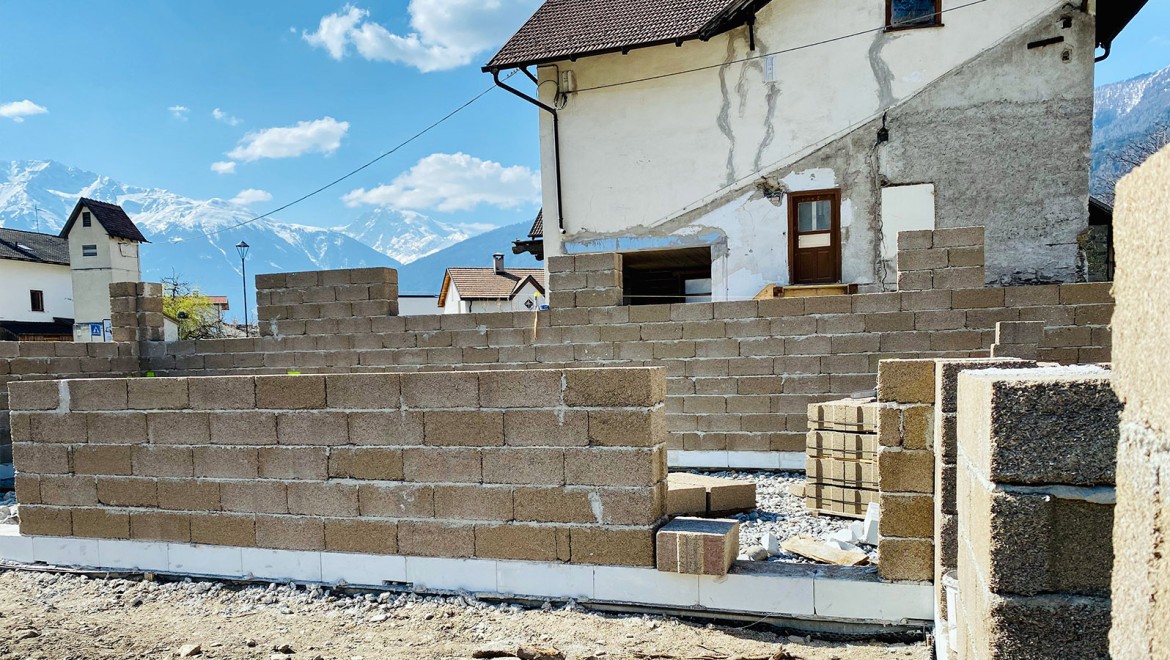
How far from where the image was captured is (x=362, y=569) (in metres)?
4.17

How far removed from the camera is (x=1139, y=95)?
103 meters

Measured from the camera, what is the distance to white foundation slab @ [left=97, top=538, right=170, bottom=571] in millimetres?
4555

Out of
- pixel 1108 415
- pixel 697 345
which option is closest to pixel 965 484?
pixel 1108 415

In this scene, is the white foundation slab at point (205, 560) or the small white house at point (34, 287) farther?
the small white house at point (34, 287)

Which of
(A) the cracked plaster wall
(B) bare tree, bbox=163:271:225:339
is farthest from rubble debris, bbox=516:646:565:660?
(B) bare tree, bbox=163:271:225:339

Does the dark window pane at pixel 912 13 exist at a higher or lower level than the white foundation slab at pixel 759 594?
higher

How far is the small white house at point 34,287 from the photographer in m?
34.2

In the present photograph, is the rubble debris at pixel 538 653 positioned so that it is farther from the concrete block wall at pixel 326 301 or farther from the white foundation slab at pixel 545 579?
the concrete block wall at pixel 326 301

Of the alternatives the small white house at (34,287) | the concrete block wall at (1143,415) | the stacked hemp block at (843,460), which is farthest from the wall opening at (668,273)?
the small white house at (34,287)

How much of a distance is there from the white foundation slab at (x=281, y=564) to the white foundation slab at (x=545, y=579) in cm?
128

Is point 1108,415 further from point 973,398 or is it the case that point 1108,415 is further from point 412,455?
point 412,455

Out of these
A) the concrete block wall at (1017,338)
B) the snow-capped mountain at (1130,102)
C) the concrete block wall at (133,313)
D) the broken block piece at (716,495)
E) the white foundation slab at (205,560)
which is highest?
the snow-capped mountain at (1130,102)

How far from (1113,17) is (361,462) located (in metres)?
12.8

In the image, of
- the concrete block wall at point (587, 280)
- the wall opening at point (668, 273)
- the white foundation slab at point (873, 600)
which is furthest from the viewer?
the wall opening at point (668, 273)
